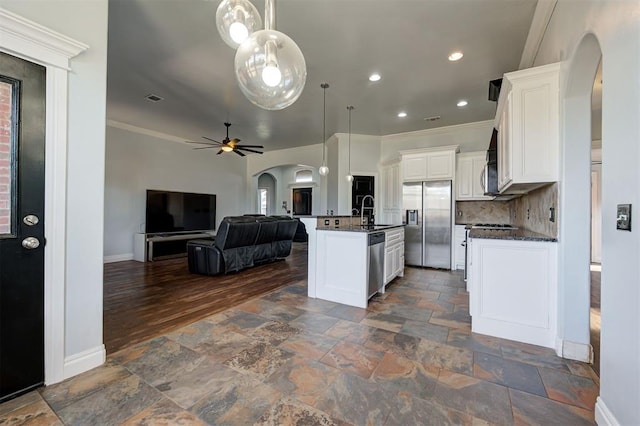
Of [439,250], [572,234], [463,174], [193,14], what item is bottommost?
[439,250]

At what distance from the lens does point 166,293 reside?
3.74 metres

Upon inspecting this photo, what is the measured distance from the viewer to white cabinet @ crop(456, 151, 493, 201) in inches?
212

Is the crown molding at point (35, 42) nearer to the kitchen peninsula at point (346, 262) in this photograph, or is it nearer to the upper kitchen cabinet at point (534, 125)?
the kitchen peninsula at point (346, 262)

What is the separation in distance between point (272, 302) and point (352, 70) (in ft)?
10.7

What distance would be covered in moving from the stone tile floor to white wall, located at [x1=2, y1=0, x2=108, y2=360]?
38cm

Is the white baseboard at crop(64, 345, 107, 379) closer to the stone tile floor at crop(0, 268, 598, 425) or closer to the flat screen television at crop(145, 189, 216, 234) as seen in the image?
the stone tile floor at crop(0, 268, 598, 425)

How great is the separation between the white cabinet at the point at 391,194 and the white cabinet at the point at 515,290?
3711 mm

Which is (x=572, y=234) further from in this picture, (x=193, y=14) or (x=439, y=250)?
(x=193, y=14)

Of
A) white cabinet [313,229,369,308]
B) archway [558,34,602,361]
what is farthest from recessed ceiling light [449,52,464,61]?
white cabinet [313,229,369,308]

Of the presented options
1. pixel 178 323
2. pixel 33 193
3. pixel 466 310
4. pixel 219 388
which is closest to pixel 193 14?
pixel 33 193

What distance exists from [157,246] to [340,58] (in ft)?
17.8

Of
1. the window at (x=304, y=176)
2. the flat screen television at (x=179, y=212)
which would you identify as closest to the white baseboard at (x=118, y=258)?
the flat screen television at (x=179, y=212)

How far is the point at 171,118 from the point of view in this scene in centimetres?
579

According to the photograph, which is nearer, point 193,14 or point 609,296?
point 609,296
